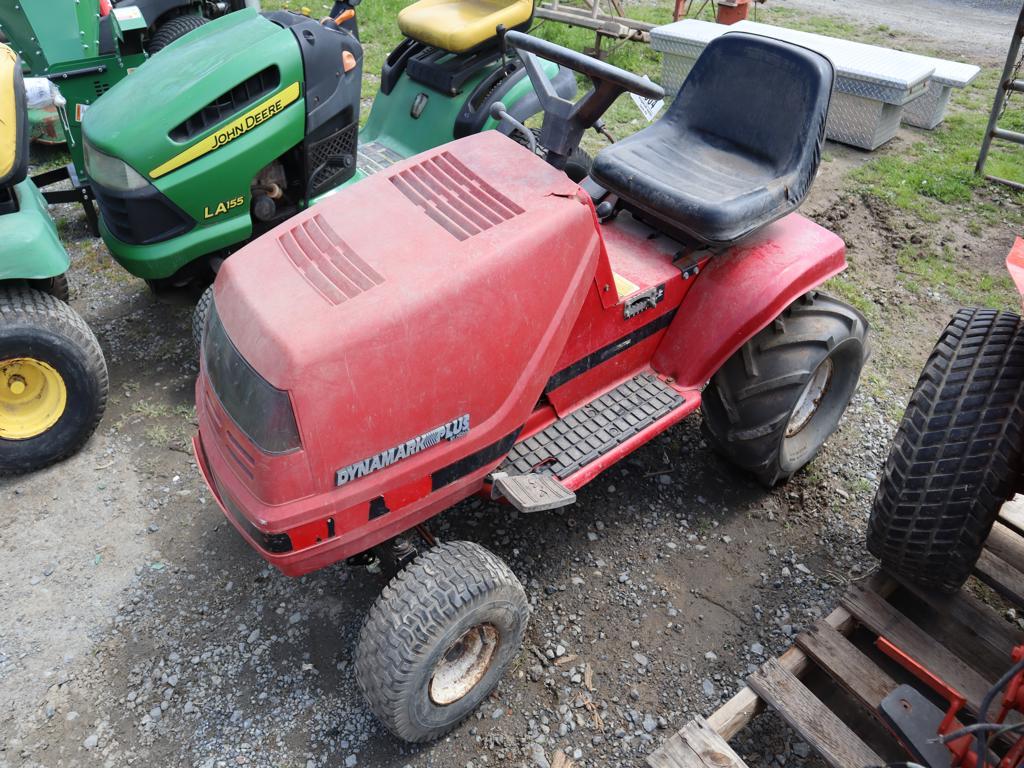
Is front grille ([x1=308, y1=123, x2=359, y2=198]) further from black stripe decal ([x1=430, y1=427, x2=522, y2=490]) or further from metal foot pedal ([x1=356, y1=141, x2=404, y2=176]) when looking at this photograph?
black stripe decal ([x1=430, y1=427, x2=522, y2=490])

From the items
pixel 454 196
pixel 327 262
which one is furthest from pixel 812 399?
pixel 327 262

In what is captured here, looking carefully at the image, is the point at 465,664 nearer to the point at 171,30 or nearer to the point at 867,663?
the point at 867,663

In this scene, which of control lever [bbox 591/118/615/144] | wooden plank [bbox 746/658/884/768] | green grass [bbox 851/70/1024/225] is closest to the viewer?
wooden plank [bbox 746/658/884/768]

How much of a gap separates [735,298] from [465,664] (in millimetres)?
1421

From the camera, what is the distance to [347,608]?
2619mm

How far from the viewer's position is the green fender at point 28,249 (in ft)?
9.50

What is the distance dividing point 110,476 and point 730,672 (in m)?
2.32

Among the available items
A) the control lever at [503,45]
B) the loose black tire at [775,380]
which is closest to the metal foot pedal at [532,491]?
the loose black tire at [775,380]

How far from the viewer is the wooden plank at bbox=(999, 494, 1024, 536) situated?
8.50 ft

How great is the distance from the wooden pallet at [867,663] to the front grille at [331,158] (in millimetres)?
2685

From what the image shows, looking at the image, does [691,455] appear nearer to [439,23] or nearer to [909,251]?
[909,251]

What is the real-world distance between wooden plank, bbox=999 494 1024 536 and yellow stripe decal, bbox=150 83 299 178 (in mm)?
3004

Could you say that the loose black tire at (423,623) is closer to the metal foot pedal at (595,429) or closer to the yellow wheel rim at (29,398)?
the metal foot pedal at (595,429)

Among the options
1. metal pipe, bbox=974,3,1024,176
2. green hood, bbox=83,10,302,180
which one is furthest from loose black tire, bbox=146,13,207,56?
metal pipe, bbox=974,3,1024,176
